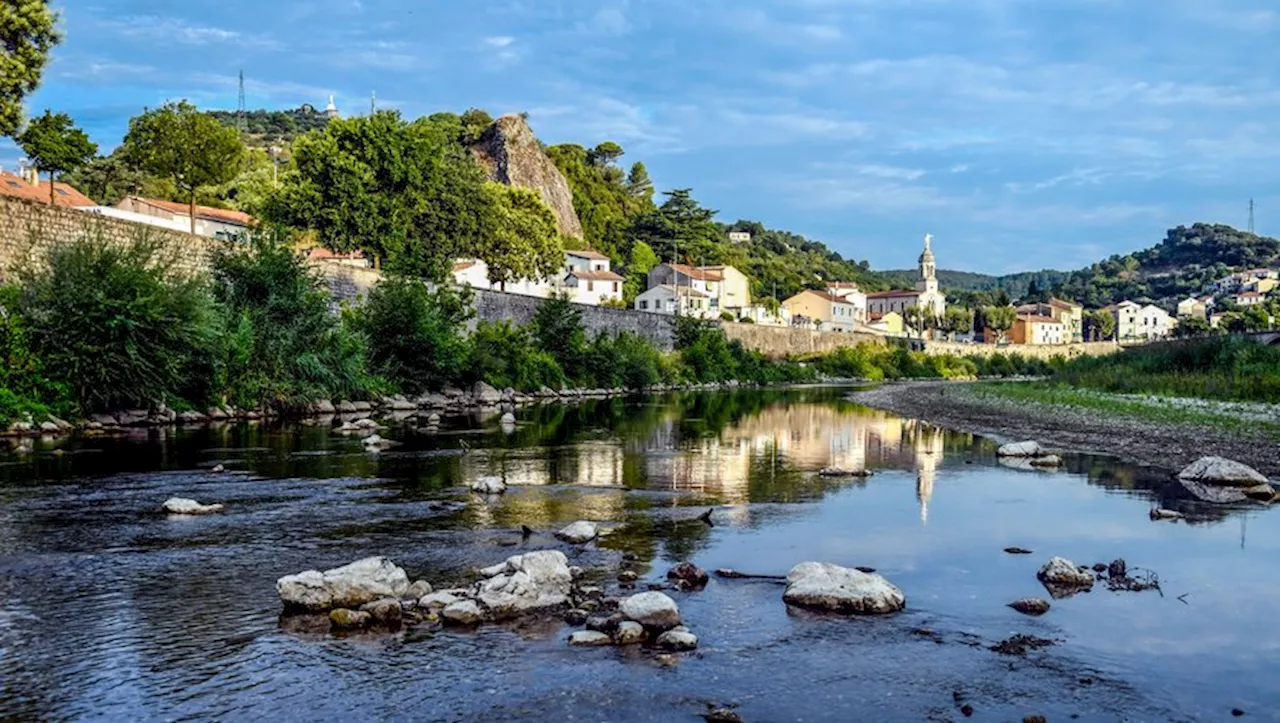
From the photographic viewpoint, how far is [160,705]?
612 centimetres

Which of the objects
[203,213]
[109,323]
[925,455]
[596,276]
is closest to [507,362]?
[109,323]

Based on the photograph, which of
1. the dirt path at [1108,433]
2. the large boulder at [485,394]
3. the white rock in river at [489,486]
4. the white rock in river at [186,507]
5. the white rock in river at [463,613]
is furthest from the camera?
the large boulder at [485,394]

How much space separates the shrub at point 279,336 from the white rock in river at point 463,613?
78.1ft

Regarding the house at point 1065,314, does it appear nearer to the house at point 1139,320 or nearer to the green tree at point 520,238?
the house at point 1139,320

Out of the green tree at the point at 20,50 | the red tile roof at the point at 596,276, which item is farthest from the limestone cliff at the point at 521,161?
the green tree at the point at 20,50

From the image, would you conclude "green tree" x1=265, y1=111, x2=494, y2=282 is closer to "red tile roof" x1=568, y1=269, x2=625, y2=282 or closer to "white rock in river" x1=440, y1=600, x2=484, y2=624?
"white rock in river" x1=440, y1=600, x2=484, y2=624

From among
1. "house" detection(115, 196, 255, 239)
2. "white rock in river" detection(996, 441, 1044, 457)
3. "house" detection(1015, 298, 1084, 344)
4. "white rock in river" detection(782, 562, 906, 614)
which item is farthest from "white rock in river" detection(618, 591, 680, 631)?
"house" detection(1015, 298, 1084, 344)

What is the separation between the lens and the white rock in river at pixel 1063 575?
368 inches

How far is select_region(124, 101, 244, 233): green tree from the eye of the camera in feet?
174

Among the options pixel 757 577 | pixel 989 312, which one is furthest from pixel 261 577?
pixel 989 312

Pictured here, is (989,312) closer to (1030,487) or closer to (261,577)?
(1030,487)

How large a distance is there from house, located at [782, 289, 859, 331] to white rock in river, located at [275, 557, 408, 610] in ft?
395

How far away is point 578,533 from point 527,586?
108 inches

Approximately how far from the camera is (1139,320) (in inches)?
7072
